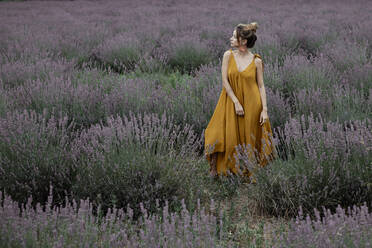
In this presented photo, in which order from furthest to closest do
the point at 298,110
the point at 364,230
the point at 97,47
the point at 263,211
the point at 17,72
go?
the point at 97,47 < the point at 17,72 < the point at 298,110 < the point at 263,211 < the point at 364,230

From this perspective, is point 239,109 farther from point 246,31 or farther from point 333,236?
point 333,236

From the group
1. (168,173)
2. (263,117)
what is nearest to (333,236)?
(168,173)

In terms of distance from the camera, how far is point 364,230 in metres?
1.59

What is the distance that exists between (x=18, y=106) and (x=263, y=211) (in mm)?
2804

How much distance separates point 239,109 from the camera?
9.95 feet

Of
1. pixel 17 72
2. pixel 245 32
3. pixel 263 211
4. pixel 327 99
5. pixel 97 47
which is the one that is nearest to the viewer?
pixel 263 211

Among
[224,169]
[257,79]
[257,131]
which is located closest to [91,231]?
[224,169]

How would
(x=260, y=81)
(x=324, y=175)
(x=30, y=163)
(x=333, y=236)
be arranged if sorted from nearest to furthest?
1. (x=333, y=236)
2. (x=324, y=175)
3. (x=30, y=163)
4. (x=260, y=81)

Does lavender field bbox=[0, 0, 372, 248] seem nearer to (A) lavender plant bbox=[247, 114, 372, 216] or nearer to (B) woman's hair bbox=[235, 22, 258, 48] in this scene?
(A) lavender plant bbox=[247, 114, 372, 216]

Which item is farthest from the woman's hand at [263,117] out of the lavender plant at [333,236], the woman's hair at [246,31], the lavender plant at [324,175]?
the lavender plant at [333,236]

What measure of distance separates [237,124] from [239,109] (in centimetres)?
18

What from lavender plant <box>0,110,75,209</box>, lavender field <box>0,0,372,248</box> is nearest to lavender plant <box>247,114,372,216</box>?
lavender field <box>0,0,372,248</box>

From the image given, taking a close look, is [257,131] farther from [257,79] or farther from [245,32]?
[245,32]

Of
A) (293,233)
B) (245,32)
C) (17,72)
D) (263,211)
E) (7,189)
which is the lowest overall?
(263,211)
